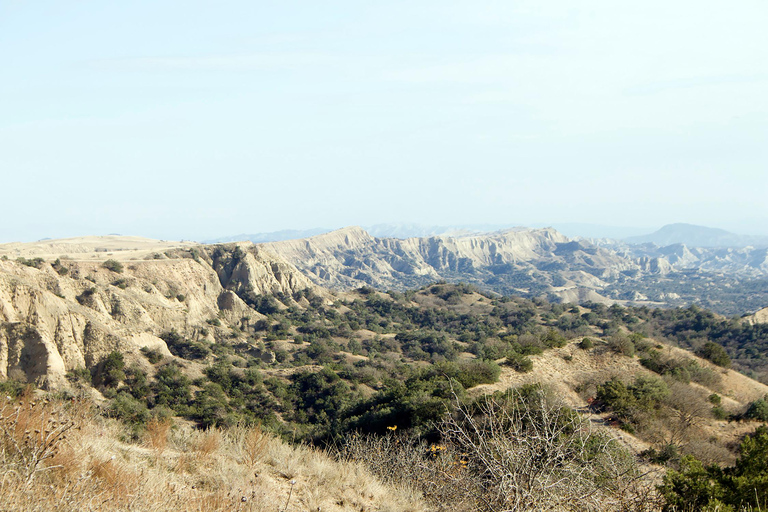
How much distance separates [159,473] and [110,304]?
3181cm

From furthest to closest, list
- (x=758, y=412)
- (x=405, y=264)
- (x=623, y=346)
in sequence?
(x=405, y=264), (x=623, y=346), (x=758, y=412)

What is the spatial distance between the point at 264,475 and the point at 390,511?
6.57 ft

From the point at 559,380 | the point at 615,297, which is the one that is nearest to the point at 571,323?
the point at 559,380

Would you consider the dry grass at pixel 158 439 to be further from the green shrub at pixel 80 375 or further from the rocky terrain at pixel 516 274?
the rocky terrain at pixel 516 274

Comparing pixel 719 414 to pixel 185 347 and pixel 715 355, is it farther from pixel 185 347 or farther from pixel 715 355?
pixel 185 347

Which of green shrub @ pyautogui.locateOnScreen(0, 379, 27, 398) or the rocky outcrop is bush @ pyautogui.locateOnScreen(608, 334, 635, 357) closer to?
green shrub @ pyautogui.locateOnScreen(0, 379, 27, 398)

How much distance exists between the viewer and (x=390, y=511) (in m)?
6.10

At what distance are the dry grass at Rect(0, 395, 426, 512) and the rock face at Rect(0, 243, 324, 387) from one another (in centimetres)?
2009

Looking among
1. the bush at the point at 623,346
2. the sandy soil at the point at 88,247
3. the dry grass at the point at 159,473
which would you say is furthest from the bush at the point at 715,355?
the sandy soil at the point at 88,247

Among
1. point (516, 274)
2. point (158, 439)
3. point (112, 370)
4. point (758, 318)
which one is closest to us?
point (158, 439)

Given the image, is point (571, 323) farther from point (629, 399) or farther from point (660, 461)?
point (660, 461)

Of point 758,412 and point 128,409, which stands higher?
point 128,409

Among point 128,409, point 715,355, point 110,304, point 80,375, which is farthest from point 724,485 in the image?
point 110,304

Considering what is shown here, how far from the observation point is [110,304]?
31.7 meters
